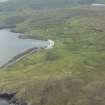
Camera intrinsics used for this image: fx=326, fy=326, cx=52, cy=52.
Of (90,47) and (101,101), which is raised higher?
(101,101)

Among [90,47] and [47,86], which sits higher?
[47,86]

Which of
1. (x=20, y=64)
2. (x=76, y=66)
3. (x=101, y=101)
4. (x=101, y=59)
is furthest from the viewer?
(x=20, y=64)

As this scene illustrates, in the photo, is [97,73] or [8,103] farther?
[97,73]

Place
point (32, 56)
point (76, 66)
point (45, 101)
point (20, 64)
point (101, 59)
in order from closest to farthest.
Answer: point (45, 101) → point (76, 66) → point (101, 59) → point (20, 64) → point (32, 56)

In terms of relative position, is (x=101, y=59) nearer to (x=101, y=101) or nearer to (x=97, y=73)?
(x=97, y=73)

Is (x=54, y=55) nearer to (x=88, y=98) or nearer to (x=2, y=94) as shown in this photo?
(x=2, y=94)

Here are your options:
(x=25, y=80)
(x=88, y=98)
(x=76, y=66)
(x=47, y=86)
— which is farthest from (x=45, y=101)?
(x=76, y=66)

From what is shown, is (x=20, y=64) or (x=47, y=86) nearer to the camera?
(x=47, y=86)

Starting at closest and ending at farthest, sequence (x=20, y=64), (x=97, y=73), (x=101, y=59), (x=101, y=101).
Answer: (x=101, y=101)
(x=97, y=73)
(x=101, y=59)
(x=20, y=64)

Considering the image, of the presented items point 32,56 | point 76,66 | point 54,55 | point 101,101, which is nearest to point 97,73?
point 76,66
